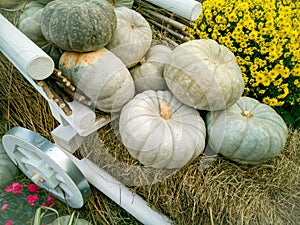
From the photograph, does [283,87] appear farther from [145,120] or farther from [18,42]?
[18,42]

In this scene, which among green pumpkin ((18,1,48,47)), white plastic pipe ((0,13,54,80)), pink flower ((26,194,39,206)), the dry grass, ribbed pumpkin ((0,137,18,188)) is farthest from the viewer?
ribbed pumpkin ((0,137,18,188))

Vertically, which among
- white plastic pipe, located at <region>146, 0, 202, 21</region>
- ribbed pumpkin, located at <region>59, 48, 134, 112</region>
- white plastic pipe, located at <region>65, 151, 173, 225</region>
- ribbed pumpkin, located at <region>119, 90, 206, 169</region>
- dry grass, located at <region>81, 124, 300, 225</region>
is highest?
white plastic pipe, located at <region>146, 0, 202, 21</region>

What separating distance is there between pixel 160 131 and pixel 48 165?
636 millimetres

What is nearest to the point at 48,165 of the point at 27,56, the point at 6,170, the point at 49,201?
the point at 49,201

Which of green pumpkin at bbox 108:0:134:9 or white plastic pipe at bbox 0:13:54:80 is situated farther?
green pumpkin at bbox 108:0:134:9

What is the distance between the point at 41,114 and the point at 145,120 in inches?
36.2

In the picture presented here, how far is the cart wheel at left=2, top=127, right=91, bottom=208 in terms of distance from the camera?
1.80 meters

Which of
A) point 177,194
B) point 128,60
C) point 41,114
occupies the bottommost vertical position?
point 41,114

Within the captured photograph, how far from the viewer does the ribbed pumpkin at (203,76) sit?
175 cm

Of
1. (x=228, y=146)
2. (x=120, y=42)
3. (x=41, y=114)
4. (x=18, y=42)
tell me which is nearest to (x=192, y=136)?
(x=228, y=146)

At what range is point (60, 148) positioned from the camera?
1.98 m

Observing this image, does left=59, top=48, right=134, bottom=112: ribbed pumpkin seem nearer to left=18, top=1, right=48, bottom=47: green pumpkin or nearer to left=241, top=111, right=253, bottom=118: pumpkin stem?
left=18, top=1, right=48, bottom=47: green pumpkin

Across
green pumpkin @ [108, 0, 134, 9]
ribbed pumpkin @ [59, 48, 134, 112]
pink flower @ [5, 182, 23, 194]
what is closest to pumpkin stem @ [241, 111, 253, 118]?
ribbed pumpkin @ [59, 48, 134, 112]

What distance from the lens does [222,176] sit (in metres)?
1.86
